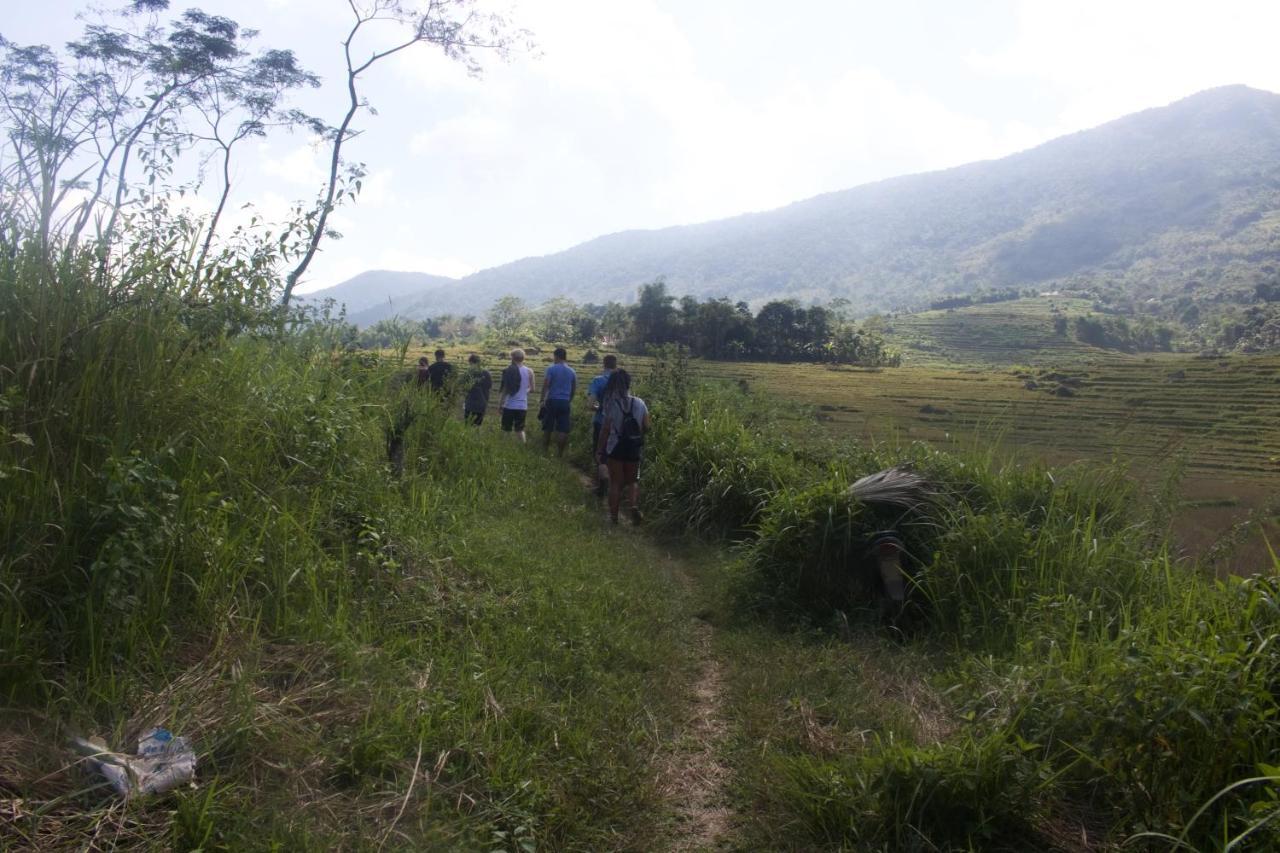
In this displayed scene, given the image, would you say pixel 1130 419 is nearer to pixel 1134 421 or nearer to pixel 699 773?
pixel 1134 421

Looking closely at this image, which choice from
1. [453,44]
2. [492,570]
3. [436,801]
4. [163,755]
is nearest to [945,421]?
[492,570]

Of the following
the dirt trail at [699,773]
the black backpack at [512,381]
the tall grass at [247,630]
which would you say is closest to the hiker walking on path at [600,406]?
the black backpack at [512,381]

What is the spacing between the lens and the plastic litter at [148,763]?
239 centimetres

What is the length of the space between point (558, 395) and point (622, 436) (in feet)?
10.3

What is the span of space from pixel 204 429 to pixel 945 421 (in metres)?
7.36

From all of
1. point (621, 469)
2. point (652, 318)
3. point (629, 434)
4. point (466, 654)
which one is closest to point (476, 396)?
point (621, 469)

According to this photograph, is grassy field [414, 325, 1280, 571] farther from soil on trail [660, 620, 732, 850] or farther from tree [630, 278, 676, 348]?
tree [630, 278, 676, 348]

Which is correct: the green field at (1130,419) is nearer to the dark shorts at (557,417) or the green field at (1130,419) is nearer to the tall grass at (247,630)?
the dark shorts at (557,417)

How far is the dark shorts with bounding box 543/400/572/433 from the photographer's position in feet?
36.7

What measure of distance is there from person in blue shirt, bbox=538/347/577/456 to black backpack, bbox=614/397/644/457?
9.80ft

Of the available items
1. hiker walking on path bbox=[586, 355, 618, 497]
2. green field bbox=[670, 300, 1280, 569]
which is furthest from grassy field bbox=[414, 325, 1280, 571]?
hiker walking on path bbox=[586, 355, 618, 497]

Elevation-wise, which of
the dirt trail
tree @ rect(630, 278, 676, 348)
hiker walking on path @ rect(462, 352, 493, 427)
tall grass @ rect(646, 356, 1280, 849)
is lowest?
the dirt trail

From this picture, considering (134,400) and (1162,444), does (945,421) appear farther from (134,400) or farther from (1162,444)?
(134,400)

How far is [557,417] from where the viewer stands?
11289mm
